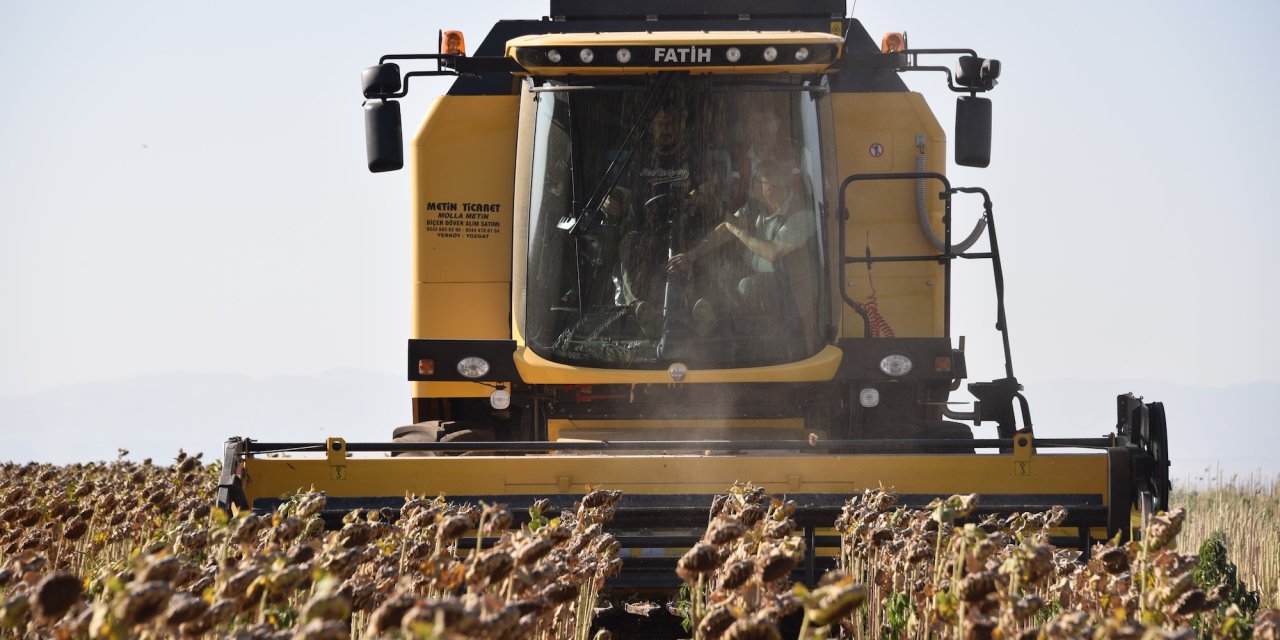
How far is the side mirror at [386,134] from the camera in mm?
8055

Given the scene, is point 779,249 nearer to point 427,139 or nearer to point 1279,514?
point 427,139

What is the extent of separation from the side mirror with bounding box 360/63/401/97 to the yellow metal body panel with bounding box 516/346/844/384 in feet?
4.98

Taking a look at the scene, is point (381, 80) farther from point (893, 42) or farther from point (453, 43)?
point (893, 42)

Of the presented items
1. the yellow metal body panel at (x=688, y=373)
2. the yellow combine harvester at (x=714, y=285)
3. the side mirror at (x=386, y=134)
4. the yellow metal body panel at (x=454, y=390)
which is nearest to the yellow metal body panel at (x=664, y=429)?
the yellow combine harvester at (x=714, y=285)

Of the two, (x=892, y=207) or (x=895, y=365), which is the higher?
(x=892, y=207)

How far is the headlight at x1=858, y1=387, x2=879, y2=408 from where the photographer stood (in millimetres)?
8164

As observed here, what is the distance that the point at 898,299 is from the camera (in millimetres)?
8758

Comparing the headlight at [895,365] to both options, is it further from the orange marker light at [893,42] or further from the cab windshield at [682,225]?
the orange marker light at [893,42]

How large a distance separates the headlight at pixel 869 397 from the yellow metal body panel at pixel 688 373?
8.8 inches

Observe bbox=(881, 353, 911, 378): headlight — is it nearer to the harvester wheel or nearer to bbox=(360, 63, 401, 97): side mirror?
the harvester wheel

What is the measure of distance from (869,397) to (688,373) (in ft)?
3.22

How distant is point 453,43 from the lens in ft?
28.9

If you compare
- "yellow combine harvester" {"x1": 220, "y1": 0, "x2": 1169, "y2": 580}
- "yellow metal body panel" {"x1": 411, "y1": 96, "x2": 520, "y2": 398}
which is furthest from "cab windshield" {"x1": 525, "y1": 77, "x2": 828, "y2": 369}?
"yellow metal body panel" {"x1": 411, "y1": 96, "x2": 520, "y2": 398}

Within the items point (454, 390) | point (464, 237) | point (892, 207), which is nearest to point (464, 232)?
point (464, 237)
